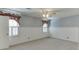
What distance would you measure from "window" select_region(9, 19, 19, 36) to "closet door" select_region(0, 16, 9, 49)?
54 mm

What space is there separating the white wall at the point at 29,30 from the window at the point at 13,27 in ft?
0.20

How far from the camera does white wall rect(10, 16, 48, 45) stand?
4.88ft

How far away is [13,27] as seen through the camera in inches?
55.7

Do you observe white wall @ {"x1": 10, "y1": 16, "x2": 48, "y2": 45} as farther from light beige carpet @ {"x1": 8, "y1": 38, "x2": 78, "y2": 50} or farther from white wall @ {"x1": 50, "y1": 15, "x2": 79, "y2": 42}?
white wall @ {"x1": 50, "y1": 15, "x2": 79, "y2": 42}

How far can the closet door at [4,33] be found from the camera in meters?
1.34

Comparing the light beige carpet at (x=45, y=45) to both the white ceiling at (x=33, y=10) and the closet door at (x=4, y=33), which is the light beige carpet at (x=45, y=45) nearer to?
the closet door at (x=4, y=33)

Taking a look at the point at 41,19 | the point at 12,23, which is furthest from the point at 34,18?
the point at 12,23

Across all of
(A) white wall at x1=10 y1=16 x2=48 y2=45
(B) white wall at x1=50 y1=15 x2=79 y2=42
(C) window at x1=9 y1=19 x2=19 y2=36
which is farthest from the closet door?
(B) white wall at x1=50 y1=15 x2=79 y2=42

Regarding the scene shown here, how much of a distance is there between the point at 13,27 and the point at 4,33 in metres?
0.15
